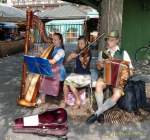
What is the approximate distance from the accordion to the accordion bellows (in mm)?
1207

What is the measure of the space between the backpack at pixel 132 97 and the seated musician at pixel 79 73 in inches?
30.0

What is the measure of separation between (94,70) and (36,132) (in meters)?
2.18

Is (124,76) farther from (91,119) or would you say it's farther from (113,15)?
(113,15)

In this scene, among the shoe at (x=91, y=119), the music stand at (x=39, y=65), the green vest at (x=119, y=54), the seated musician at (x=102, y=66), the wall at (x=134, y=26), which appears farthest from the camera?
the wall at (x=134, y=26)

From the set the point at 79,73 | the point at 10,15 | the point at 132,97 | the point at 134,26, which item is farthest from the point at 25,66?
the point at 10,15

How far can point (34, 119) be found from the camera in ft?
22.5

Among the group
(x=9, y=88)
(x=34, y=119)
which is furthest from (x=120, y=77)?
(x=9, y=88)

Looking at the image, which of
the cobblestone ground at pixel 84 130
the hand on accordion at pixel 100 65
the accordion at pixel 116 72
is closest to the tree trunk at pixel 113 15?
the hand on accordion at pixel 100 65

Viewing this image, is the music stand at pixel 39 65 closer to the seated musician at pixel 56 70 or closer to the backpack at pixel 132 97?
the seated musician at pixel 56 70

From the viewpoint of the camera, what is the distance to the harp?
8205 mm

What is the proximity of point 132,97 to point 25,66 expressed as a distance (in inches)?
82.7

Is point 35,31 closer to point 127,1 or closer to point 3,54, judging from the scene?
point 127,1

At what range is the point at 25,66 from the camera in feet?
28.4

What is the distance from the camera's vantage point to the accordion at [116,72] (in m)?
7.66
